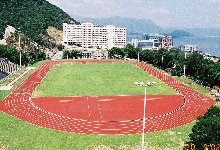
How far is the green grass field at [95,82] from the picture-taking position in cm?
4950

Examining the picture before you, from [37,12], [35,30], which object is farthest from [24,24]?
[37,12]

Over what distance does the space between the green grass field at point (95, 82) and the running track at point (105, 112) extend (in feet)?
9.47

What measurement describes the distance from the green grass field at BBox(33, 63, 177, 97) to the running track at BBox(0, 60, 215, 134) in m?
2.89

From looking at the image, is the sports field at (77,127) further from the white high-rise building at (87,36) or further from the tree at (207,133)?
the white high-rise building at (87,36)

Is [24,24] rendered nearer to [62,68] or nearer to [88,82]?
[62,68]

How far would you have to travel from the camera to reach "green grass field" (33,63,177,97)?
49.5 metres

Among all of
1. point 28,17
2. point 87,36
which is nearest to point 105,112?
point 28,17

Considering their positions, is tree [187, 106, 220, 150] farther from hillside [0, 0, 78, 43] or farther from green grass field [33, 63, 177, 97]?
hillside [0, 0, 78, 43]

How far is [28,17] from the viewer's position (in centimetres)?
13788

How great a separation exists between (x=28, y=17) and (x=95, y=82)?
289 ft

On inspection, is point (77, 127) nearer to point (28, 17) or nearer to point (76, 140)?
point (76, 140)

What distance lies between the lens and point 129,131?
32000 mm

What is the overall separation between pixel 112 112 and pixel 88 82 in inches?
770

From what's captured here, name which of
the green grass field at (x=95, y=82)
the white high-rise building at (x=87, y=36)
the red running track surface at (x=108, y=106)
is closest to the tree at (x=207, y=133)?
the red running track surface at (x=108, y=106)
